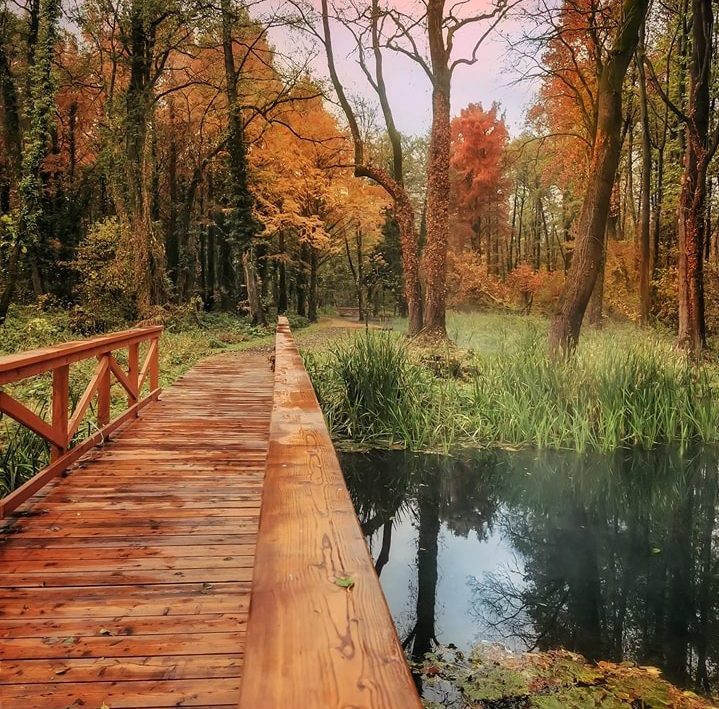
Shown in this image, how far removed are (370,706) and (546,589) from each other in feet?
10.5

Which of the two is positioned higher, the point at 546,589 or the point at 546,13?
the point at 546,13

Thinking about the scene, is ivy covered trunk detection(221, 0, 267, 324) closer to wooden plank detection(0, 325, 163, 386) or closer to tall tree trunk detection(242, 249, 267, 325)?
tall tree trunk detection(242, 249, 267, 325)

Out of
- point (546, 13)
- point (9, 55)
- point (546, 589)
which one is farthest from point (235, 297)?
point (546, 589)

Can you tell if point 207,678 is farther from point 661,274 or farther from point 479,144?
point 479,144

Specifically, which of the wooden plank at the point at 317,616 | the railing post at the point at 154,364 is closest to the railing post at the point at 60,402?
the wooden plank at the point at 317,616

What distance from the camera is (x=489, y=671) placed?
2.62 meters

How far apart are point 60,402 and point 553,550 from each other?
3647mm

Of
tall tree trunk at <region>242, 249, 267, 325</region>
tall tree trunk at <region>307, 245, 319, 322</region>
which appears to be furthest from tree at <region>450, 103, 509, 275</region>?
tall tree trunk at <region>242, 249, 267, 325</region>

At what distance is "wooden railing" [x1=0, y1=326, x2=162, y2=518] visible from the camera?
2.87m

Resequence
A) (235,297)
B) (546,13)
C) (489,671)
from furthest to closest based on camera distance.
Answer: (235,297), (546,13), (489,671)

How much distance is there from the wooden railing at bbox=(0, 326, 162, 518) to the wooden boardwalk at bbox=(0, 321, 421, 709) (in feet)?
0.11

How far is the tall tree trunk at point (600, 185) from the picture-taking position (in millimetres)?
7227

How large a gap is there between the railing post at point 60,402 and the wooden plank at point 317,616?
2.55 m

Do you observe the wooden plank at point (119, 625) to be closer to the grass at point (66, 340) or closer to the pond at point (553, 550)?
the pond at point (553, 550)
